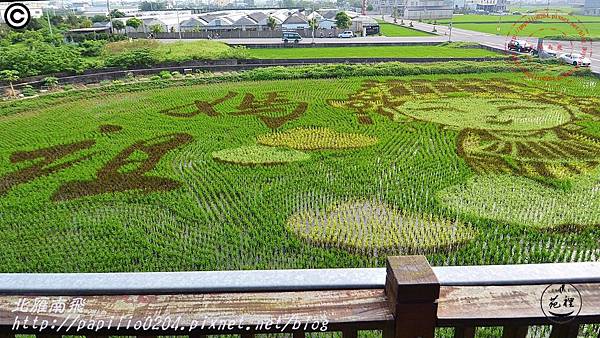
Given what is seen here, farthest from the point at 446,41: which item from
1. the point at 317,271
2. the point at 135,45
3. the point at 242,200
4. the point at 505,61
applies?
the point at 317,271

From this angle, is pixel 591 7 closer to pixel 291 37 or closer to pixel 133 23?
pixel 291 37

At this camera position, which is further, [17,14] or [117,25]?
[117,25]

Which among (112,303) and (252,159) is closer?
(112,303)

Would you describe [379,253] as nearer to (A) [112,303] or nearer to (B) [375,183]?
(B) [375,183]

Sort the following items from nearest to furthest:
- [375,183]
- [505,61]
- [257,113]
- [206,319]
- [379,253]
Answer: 1. [206,319]
2. [379,253]
3. [375,183]
4. [257,113]
5. [505,61]

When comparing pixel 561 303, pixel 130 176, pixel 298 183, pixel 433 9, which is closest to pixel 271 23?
pixel 130 176

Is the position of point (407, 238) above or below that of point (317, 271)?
below

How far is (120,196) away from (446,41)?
2388cm

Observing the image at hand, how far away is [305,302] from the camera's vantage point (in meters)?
1.02

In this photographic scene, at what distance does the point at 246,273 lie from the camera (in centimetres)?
107

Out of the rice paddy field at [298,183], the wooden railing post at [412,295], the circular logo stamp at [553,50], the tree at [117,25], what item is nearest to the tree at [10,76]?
the rice paddy field at [298,183]

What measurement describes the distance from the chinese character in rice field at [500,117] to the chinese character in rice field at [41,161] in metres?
6.27

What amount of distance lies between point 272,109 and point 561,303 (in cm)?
1076

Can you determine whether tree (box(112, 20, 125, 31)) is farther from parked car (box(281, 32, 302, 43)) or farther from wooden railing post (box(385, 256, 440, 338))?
wooden railing post (box(385, 256, 440, 338))
